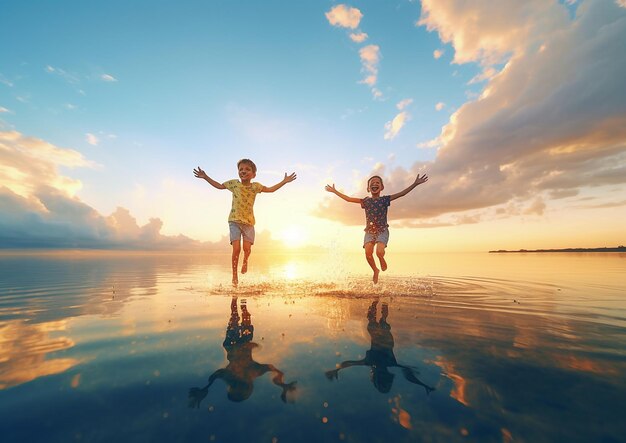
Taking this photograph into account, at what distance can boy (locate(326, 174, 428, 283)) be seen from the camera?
1091 centimetres

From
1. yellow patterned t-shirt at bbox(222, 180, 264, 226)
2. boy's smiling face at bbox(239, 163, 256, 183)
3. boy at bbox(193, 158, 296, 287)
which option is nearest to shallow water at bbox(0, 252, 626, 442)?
boy at bbox(193, 158, 296, 287)

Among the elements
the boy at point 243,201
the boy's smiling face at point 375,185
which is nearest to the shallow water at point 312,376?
the boy at point 243,201

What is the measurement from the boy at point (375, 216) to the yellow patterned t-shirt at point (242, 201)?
293cm

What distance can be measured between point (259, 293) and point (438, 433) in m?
6.80

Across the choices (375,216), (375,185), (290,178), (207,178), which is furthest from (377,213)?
(207,178)

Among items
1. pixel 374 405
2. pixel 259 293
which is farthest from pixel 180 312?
pixel 374 405

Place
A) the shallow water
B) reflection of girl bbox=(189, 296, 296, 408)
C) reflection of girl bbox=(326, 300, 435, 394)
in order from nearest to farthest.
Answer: the shallow water → reflection of girl bbox=(189, 296, 296, 408) → reflection of girl bbox=(326, 300, 435, 394)

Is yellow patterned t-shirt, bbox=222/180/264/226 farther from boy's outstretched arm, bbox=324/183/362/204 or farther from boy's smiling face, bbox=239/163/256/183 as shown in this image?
boy's outstretched arm, bbox=324/183/362/204

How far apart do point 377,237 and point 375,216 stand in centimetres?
83

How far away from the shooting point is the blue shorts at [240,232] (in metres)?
10.1

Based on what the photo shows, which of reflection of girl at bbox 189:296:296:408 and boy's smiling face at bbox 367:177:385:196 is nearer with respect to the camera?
reflection of girl at bbox 189:296:296:408

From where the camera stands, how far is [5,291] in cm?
881

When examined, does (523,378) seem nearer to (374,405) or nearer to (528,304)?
(374,405)

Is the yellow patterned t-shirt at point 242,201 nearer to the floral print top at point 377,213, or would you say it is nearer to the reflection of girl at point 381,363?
the floral print top at point 377,213
